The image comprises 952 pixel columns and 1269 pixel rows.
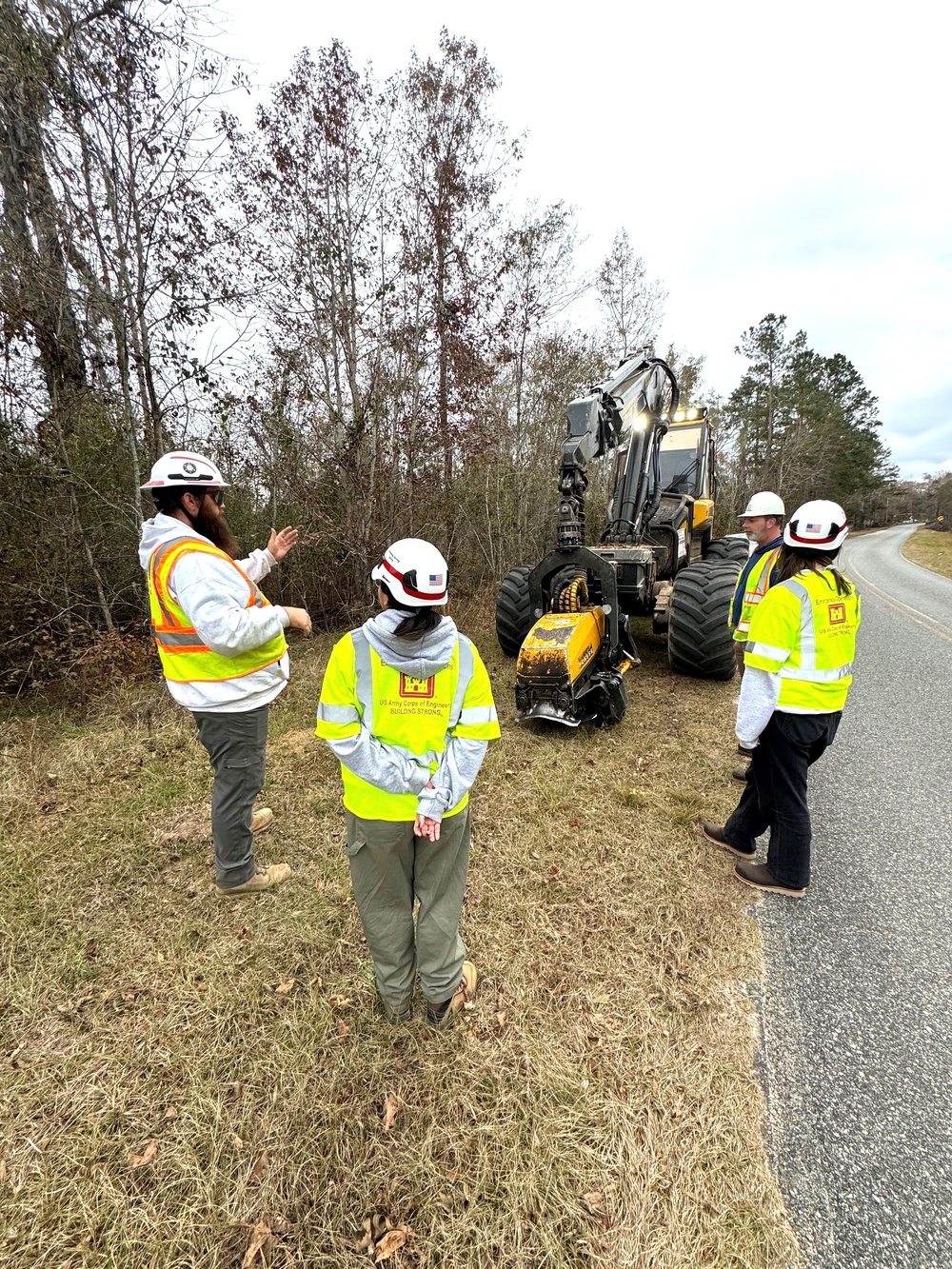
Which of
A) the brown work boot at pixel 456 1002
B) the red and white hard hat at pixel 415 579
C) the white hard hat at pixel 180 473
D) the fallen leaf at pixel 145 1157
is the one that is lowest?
the fallen leaf at pixel 145 1157

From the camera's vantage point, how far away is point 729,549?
24.2 feet

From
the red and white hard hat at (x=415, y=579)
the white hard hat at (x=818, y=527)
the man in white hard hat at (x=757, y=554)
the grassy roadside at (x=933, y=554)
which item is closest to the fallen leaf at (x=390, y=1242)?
the red and white hard hat at (x=415, y=579)

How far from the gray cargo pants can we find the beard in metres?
1.57

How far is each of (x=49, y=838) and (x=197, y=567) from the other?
2.48 m

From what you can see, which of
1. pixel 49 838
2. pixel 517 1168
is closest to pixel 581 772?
pixel 517 1168

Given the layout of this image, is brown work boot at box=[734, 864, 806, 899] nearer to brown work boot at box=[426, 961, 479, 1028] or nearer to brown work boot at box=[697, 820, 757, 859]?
brown work boot at box=[697, 820, 757, 859]

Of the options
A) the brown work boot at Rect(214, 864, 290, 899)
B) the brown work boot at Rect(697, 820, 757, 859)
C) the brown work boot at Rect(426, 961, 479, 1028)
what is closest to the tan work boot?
the brown work boot at Rect(214, 864, 290, 899)

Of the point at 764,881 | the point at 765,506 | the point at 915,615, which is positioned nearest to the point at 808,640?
the point at 764,881

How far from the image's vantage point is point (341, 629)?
856 centimetres

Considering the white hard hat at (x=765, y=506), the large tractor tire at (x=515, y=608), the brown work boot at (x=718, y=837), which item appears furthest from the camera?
the large tractor tire at (x=515, y=608)

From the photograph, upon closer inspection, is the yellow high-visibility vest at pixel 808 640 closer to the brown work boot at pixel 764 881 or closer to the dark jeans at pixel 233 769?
the brown work boot at pixel 764 881

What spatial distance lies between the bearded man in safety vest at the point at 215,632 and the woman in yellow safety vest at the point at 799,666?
90.0 inches

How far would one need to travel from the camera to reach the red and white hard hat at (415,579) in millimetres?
1604

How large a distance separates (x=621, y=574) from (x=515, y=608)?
1.32 meters
